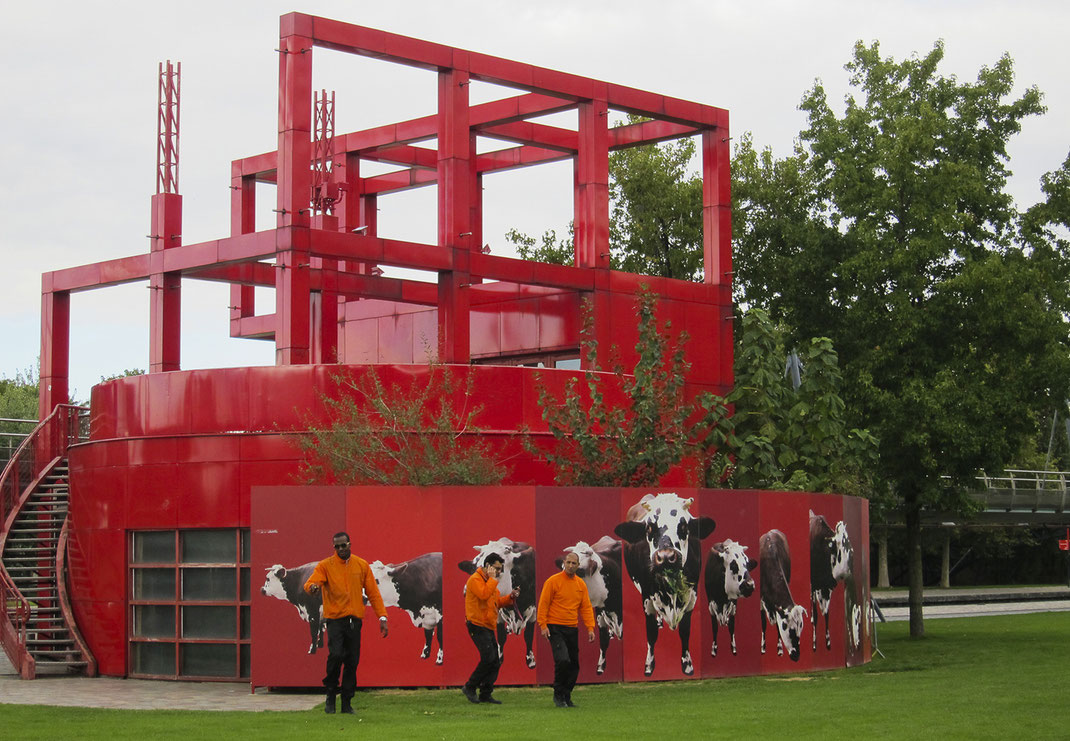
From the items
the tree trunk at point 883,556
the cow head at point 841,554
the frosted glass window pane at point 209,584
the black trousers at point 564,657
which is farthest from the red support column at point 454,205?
the tree trunk at point 883,556

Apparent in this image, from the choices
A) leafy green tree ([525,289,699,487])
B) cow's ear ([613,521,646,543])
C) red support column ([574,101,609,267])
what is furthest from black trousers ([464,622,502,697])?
red support column ([574,101,609,267])

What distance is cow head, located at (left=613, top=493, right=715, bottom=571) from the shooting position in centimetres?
2055

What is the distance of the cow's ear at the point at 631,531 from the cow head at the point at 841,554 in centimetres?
433

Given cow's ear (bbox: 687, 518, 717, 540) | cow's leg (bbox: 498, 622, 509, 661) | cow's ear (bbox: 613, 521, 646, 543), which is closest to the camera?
cow's leg (bbox: 498, 622, 509, 661)

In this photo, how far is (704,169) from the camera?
102 ft

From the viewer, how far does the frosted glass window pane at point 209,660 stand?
21.6 metres

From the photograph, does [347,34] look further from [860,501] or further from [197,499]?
[860,501]

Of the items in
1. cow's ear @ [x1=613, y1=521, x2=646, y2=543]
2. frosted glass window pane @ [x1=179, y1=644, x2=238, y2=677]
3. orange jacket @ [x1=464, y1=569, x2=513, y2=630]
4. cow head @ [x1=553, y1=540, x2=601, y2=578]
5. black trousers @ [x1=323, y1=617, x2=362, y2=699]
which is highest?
cow's ear @ [x1=613, y1=521, x2=646, y2=543]

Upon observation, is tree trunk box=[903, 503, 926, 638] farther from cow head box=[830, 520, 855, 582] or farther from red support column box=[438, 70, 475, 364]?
red support column box=[438, 70, 475, 364]

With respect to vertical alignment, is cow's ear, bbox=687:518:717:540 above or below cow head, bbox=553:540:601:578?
above

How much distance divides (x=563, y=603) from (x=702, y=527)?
4609mm

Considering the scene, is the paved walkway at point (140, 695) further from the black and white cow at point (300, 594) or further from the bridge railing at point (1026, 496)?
the bridge railing at point (1026, 496)

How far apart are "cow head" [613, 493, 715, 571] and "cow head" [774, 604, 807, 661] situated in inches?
86.4

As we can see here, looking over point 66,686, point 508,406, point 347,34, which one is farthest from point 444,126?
point 66,686
